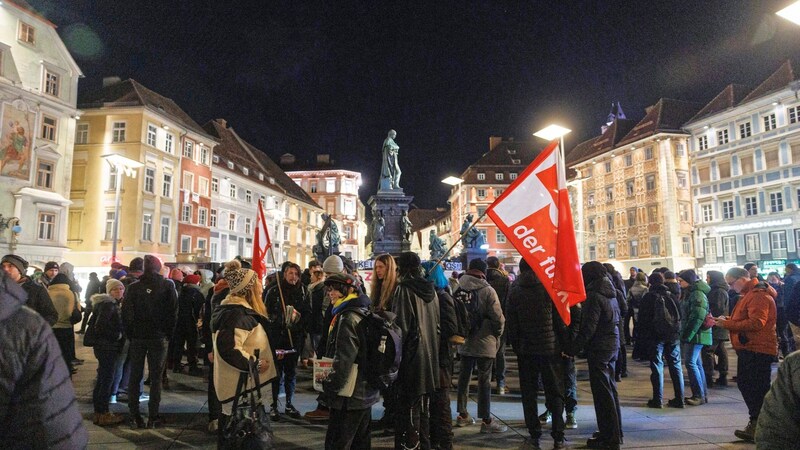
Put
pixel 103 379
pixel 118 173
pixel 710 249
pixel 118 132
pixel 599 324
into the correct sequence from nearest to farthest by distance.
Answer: pixel 599 324 < pixel 103 379 < pixel 118 173 < pixel 118 132 < pixel 710 249

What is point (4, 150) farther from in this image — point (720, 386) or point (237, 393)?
point (720, 386)

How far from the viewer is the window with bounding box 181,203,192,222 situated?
37938 millimetres

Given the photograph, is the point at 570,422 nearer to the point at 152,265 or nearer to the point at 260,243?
the point at 260,243

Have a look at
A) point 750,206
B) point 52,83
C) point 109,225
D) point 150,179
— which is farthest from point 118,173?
point 750,206

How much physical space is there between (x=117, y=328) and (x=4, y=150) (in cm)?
2634

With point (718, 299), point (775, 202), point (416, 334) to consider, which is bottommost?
point (416, 334)

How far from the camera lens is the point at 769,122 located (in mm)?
35938

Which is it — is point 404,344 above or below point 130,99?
below

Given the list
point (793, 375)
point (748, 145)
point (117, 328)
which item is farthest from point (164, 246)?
point (748, 145)

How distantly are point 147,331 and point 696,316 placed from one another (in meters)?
7.53

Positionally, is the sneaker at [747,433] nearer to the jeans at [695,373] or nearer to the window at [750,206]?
the jeans at [695,373]

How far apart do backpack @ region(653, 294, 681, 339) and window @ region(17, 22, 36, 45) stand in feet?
110

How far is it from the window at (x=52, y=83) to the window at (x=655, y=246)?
46573mm

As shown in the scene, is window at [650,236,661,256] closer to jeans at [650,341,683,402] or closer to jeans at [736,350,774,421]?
jeans at [650,341,683,402]
